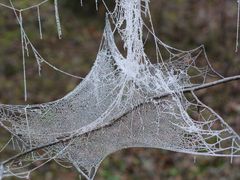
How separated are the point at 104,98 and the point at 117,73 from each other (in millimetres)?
88

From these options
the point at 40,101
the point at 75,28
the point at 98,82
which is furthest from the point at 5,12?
the point at 98,82

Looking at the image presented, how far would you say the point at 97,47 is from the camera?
6469 mm

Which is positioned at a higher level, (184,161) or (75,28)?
(75,28)

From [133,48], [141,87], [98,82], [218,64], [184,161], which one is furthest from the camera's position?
[218,64]

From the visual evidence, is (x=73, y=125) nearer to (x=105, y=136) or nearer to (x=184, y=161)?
(x=105, y=136)

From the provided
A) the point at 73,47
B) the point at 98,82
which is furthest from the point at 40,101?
the point at 98,82

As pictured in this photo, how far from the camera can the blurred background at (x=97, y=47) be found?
16.4 feet

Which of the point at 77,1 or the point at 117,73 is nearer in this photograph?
the point at 117,73

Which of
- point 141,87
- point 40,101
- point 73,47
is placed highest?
point 141,87

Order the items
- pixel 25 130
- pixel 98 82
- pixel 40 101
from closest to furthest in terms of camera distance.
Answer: pixel 25 130 < pixel 98 82 < pixel 40 101

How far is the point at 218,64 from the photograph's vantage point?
6.11 metres

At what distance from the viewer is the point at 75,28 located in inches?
267

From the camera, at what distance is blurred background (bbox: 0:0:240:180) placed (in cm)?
500

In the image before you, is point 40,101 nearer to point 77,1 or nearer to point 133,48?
point 77,1
